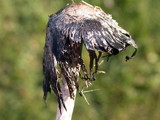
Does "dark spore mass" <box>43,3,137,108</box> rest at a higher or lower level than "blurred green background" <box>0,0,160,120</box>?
lower

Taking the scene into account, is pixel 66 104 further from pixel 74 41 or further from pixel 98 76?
pixel 98 76

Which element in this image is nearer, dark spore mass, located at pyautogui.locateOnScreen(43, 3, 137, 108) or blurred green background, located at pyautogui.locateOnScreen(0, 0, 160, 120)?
dark spore mass, located at pyautogui.locateOnScreen(43, 3, 137, 108)

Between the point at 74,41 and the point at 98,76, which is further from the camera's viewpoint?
the point at 98,76

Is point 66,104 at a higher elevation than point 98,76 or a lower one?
lower

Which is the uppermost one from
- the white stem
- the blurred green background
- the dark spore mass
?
the blurred green background

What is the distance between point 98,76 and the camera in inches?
201

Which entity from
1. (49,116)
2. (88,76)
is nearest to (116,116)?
(49,116)

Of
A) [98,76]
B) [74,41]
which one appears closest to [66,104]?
[74,41]

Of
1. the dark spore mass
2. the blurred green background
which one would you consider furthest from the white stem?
the blurred green background

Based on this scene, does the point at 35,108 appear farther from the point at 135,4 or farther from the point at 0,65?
the point at 135,4

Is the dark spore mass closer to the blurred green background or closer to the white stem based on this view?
the white stem

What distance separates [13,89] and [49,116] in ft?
1.35

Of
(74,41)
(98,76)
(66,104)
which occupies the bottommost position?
(66,104)

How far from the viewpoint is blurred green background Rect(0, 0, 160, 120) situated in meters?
4.66
